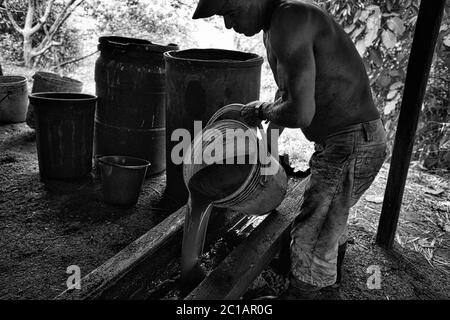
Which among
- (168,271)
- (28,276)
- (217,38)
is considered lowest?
(28,276)

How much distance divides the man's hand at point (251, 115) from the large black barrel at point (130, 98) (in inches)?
78.4

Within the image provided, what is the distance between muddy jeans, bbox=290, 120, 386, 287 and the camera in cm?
219

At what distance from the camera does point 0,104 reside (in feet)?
18.4

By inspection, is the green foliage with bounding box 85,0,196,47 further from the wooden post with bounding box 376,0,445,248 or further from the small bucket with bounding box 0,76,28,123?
the wooden post with bounding box 376,0,445,248

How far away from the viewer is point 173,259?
2.48 meters

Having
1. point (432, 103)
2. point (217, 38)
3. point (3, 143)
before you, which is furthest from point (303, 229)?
point (217, 38)

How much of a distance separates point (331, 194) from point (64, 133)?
287 centimetres

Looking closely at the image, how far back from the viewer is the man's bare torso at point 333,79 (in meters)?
1.93

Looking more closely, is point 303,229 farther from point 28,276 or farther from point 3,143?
point 3,143

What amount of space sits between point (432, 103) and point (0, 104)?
5868 mm

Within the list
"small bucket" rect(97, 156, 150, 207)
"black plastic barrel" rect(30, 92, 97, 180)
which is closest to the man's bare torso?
"small bucket" rect(97, 156, 150, 207)

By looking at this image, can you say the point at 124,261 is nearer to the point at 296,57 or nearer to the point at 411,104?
the point at 296,57
